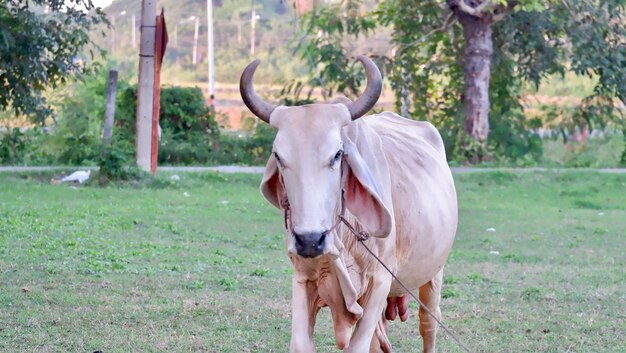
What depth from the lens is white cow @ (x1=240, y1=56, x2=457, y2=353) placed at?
4.55 m

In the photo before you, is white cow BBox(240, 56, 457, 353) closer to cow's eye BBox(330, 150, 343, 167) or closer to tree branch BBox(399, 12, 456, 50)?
cow's eye BBox(330, 150, 343, 167)

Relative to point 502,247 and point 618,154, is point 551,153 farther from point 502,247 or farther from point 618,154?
point 502,247

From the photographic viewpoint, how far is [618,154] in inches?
802

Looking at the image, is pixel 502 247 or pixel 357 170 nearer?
pixel 357 170

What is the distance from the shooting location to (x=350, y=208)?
4930 mm

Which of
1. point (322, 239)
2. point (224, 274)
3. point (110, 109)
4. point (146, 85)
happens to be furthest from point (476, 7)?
point (322, 239)

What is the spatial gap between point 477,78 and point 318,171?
13981 mm

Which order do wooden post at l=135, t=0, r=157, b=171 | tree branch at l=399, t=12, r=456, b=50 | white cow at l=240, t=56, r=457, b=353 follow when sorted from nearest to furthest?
white cow at l=240, t=56, r=457, b=353
wooden post at l=135, t=0, r=157, b=171
tree branch at l=399, t=12, r=456, b=50

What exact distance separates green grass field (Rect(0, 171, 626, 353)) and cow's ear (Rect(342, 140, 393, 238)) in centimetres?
188

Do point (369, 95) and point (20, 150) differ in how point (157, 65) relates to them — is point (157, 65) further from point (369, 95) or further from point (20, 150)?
point (369, 95)

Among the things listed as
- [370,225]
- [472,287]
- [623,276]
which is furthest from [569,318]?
[370,225]

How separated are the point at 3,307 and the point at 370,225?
3.29 m

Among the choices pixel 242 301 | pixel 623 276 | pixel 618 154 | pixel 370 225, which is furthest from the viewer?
pixel 618 154

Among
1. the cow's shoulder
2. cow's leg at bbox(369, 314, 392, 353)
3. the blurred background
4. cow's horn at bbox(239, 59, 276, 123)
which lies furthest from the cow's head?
the blurred background
